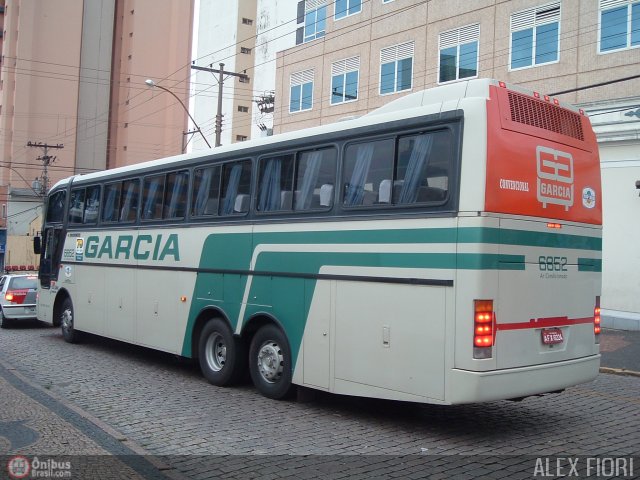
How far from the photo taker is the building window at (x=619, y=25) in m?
17.7

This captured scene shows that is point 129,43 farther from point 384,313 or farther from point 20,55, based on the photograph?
point 384,313

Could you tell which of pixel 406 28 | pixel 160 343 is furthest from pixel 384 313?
pixel 406 28

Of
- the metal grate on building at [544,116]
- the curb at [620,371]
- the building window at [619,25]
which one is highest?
the building window at [619,25]

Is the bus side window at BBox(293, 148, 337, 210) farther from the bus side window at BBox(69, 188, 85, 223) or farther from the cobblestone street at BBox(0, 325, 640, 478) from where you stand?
the bus side window at BBox(69, 188, 85, 223)

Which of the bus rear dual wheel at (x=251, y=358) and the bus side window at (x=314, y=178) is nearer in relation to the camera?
the bus side window at (x=314, y=178)

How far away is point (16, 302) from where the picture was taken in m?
17.9

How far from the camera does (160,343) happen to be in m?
11.2

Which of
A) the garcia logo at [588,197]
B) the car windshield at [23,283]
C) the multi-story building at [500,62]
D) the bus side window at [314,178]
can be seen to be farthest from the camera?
the car windshield at [23,283]

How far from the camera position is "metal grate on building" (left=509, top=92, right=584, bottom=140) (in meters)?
7.06

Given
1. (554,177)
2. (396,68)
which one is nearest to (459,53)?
(396,68)

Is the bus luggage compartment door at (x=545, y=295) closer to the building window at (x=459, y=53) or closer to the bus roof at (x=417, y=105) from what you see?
the bus roof at (x=417, y=105)

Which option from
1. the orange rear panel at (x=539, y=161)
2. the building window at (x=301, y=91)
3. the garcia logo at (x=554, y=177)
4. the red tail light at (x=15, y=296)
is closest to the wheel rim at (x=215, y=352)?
the orange rear panel at (x=539, y=161)

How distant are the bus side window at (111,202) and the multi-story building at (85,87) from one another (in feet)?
161

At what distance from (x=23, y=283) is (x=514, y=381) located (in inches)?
634
